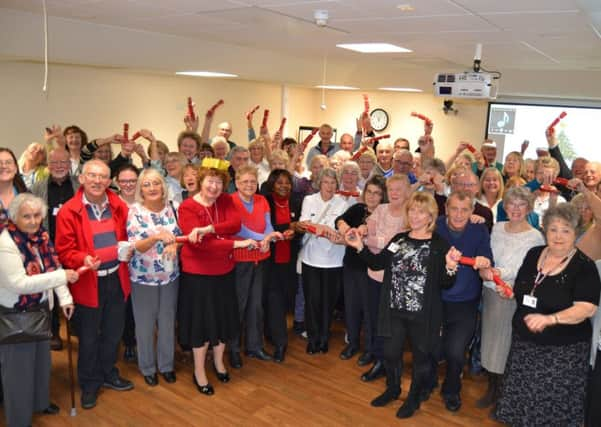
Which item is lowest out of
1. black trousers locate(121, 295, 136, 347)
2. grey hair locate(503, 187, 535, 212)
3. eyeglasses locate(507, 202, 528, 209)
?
black trousers locate(121, 295, 136, 347)

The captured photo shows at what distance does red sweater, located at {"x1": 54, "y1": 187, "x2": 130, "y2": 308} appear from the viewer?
10.3ft

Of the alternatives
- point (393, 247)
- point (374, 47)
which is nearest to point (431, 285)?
A: point (393, 247)

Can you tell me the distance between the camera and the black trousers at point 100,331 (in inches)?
130

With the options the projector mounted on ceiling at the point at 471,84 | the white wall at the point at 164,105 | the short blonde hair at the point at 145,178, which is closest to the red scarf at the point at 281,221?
the short blonde hair at the point at 145,178

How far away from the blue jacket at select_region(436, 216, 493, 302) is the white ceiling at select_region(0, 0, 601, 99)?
1388mm

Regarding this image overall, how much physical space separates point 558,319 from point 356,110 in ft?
28.9

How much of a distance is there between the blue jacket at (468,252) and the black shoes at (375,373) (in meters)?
0.89

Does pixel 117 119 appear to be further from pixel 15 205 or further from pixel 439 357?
pixel 439 357

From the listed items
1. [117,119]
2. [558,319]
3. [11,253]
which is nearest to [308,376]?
[558,319]

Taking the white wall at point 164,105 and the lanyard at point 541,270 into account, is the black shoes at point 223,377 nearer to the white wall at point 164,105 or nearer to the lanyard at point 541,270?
the lanyard at point 541,270

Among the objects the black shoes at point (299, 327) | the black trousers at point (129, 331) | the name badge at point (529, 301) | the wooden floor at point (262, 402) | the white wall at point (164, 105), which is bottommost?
the wooden floor at point (262, 402)

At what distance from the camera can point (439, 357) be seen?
3562 millimetres

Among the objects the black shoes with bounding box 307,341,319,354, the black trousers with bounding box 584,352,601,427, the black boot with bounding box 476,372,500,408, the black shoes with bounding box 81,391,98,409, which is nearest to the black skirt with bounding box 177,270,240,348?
the black shoes with bounding box 81,391,98,409

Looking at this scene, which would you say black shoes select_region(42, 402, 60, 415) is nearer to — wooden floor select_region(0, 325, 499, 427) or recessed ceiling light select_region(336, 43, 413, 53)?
wooden floor select_region(0, 325, 499, 427)
